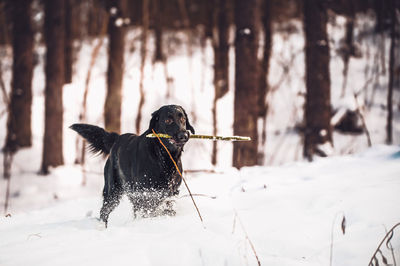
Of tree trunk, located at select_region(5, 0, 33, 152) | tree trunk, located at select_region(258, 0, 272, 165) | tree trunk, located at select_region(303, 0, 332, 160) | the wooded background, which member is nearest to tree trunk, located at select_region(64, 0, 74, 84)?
the wooded background

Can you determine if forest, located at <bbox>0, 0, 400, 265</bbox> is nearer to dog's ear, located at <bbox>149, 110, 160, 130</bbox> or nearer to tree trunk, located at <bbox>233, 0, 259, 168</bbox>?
tree trunk, located at <bbox>233, 0, 259, 168</bbox>

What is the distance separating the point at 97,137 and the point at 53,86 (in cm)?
656

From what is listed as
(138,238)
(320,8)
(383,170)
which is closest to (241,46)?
(320,8)

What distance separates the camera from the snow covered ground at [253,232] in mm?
1648

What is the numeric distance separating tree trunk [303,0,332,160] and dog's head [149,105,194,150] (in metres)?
3.85

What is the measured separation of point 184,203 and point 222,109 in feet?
35.1

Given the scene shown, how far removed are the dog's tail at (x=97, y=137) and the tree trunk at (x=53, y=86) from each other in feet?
20.3

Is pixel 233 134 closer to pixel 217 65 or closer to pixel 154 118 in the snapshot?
pixel 154 118

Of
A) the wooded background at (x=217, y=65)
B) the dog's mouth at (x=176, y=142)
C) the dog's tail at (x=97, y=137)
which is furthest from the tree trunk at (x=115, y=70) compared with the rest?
the dog's mouth at (x=176, y=142)

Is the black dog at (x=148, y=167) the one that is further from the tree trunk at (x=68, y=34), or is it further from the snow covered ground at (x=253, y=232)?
the tree trunk at (x=68, y=34)

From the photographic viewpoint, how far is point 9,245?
6.19 ft

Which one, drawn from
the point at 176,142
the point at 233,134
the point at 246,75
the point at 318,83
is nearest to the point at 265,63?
the point at 318,83

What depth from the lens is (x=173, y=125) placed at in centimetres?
270

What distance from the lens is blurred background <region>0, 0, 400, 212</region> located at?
580 centimetres
